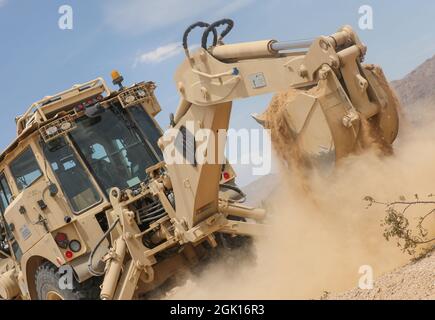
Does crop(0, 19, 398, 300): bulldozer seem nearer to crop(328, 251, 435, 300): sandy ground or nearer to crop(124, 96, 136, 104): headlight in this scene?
crop(124, 96, 136, 104): headlight

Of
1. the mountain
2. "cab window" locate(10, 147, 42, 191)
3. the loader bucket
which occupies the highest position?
"cab window" locate(10, 147, 42, 191)

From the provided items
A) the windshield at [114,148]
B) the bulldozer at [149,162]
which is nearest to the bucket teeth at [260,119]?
the bulldozer at [149,162]

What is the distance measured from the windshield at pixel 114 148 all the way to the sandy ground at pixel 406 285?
3.34 metres

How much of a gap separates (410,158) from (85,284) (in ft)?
13.2

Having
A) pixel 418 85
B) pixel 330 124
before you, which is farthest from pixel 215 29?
pixel 418 85

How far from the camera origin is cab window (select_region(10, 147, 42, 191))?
7.98m

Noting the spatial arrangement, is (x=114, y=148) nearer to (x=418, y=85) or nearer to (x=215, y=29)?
(x=215, y=29)

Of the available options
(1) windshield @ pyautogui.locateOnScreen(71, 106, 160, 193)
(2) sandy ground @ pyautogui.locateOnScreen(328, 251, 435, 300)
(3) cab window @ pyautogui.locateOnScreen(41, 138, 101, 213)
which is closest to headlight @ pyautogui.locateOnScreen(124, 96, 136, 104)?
(1) windshield @ pyautogui.locateOnScreen(71, 106, 160, 193)

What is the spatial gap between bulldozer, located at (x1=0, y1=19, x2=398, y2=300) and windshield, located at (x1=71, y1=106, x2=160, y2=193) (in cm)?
1

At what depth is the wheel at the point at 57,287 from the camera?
25.2 ft

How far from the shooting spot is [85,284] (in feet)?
25.5
